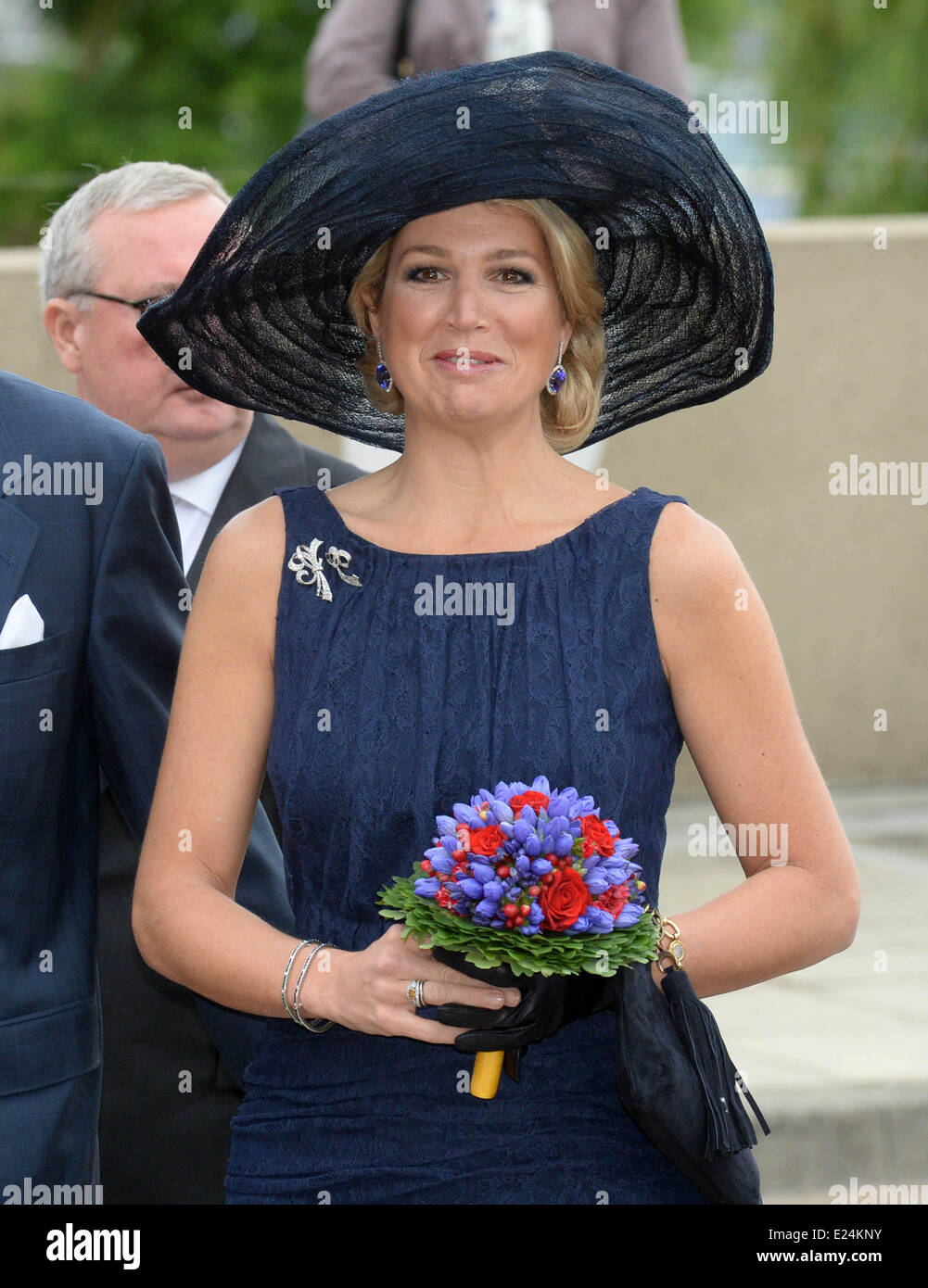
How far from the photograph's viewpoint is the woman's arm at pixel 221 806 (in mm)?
2691

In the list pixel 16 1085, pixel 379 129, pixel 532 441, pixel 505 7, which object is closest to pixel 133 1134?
pixel 16 1085

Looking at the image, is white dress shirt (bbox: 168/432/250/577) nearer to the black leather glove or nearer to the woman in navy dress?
the woman in navy dress

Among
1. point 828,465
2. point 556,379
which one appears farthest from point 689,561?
point 828,465

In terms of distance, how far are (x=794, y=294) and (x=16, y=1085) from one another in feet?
19.3

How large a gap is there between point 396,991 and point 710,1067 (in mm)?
421

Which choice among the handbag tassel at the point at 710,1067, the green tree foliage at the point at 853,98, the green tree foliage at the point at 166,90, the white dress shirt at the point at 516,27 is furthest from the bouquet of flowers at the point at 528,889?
the green tree foliage at the point at 166,90

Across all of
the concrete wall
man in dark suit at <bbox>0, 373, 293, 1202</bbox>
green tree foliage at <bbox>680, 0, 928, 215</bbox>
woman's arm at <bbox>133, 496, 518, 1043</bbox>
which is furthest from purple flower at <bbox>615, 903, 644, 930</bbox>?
green tree foliage at <bbox>680, 0, 928, 215</bbox>

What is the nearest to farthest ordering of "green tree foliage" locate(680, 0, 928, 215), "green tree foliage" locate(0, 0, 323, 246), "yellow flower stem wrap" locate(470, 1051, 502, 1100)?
"yellow flower stem wrap" locate(470, 1051, 502, 1100) < "green tree foliage" locate(680, 0, 928, 215) < "green tree foliage" locate(0, 0, 323, 246)

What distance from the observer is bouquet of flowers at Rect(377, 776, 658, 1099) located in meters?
2.34

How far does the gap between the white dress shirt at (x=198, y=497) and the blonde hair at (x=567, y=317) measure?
2.55ft

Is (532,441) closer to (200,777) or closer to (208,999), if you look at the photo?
(200,777)

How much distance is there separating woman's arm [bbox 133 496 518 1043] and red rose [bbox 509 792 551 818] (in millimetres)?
331

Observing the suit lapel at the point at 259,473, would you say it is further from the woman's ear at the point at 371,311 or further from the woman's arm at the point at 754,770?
the woman's arm at the point at 754,770

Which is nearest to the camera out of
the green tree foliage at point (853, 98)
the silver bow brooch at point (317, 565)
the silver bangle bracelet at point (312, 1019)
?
the silver bangle bracelet at point (312, 1019)
